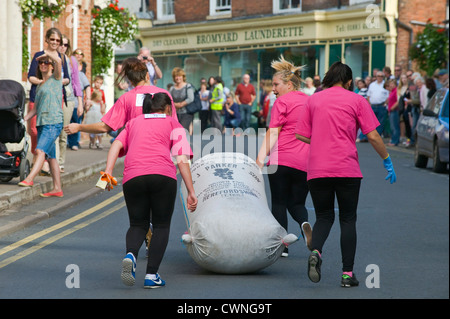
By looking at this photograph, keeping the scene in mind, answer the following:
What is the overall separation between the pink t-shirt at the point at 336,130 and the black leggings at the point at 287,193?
1.21 meters

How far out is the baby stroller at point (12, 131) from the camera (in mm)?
11750

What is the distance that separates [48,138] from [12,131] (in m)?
0.55

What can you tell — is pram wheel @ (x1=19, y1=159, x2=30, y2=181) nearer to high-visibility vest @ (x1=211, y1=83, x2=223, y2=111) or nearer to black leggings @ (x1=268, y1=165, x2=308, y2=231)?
black leggings @ (x1=268, y1=165, x2=308, y2=231)

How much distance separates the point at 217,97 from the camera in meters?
28.2

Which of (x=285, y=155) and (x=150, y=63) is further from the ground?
(x=150, y=63)

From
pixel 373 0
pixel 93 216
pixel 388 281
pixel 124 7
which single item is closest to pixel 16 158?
pixel 93 216

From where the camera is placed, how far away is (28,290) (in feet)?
21.7

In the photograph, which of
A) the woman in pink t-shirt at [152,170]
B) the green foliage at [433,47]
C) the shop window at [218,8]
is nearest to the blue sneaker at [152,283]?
the woman in pink t-shirt at [152,170]

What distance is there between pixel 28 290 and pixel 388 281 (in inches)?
106

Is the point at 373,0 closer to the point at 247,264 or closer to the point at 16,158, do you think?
the point at 16,158

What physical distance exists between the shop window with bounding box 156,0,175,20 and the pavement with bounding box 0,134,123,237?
24.8 m

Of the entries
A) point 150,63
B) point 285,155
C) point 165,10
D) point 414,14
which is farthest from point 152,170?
point 165,10

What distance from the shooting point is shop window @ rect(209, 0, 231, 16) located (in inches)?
1570

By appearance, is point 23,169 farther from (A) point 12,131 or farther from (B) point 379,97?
(B) point 379,97
